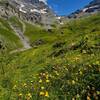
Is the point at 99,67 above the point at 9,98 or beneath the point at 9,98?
above

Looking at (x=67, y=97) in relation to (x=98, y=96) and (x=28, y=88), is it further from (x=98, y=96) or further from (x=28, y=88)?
(x=28, y=88)

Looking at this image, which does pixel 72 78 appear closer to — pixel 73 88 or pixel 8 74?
pixel 73 88

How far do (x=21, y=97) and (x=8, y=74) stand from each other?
5.02 meters

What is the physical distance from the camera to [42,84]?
1127cm

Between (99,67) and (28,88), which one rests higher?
(99,67)

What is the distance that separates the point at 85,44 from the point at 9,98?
11806mm

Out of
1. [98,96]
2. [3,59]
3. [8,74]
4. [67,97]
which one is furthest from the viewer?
[3,59]

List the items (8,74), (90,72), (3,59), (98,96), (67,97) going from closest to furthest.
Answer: (98,96) → (67,97) → (90,72) → (8,74) → (3,59)

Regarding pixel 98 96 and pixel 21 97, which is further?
pixel 21 97

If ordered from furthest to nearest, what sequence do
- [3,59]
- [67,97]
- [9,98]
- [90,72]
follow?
[3,59]
[9,98]
[90,72]
[67,97]

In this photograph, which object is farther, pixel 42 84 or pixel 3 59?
pixel 3 59

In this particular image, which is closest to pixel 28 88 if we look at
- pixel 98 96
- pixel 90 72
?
pixel 90 72

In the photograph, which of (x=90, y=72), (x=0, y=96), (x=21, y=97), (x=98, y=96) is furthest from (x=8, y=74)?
(x=98, y=96)

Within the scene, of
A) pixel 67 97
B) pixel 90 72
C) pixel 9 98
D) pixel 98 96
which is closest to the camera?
pixel 98 96
